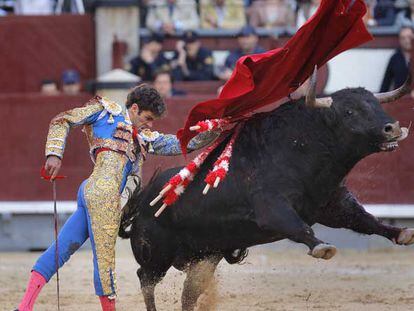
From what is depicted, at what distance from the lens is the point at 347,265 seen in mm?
8281

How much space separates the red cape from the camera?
17.2 ft

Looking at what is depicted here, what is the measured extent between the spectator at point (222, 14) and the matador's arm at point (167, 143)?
434 cm

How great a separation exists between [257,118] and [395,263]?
3.20m

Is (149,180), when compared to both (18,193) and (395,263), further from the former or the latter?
(18,193)

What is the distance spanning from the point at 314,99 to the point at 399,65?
4.22 metres

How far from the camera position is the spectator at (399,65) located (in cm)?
911

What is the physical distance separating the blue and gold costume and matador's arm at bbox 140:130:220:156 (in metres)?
0.12

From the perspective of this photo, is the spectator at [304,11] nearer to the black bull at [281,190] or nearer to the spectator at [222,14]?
the spectator at [222,14]

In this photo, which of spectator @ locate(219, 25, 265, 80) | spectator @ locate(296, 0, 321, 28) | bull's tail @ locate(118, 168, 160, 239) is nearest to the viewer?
bull's tail @ locate(118, 168, 160, 239)

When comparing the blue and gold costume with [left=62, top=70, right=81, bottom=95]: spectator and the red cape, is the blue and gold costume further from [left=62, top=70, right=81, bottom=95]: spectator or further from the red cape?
[left=62, top=70, right=81, bottom=95]: spectator

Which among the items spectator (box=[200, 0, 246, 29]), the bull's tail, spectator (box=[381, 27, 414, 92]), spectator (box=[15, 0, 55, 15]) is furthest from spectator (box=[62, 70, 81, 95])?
the bull's tail

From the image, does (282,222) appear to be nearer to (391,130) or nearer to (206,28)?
(391,130)

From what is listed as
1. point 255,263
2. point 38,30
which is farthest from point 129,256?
point 38,30

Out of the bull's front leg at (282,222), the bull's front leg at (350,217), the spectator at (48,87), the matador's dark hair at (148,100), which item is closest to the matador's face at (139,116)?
the matador's dark hair at (148,100)
